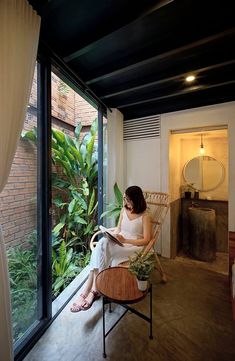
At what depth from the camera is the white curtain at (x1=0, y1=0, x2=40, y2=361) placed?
1.12m

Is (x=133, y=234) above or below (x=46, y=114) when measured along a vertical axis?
below

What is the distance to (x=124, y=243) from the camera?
2088mm

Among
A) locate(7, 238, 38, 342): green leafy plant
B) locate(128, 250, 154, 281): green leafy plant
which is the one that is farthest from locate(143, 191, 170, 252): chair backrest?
locate(7, 238, 38, 342): green leafy plant

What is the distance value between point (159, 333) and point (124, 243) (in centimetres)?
83

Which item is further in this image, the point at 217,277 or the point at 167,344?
the point at 217,277

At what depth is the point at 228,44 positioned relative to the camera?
1665 millimetres

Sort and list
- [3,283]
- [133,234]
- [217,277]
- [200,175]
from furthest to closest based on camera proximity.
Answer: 1. [200,175]
2. [217,277]
3. [133,234]
4. [3,283]

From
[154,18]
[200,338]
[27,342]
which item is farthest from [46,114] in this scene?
[200,338]

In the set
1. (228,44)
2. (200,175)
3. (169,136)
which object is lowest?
(200,175)

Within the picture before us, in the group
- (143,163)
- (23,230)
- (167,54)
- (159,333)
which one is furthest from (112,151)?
(159,333)

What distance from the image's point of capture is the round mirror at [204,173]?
11.3 ft

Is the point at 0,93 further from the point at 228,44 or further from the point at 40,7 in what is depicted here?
the point at 228,44

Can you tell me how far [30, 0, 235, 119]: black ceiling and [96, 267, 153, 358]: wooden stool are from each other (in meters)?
2.06

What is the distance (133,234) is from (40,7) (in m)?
2.19
